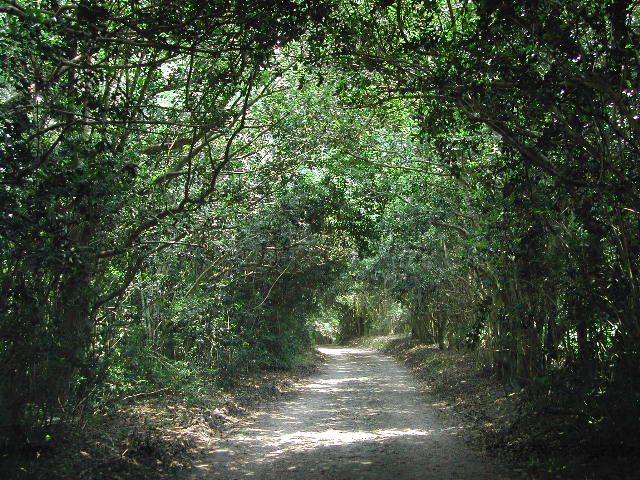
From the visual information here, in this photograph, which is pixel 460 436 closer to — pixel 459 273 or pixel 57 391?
pixel 57 391

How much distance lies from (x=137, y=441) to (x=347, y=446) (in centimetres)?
311

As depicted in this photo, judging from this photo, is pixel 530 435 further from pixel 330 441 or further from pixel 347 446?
pixel 330 441

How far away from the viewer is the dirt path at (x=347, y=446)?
6.75 metres

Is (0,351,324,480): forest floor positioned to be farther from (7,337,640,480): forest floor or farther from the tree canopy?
the tree canopy

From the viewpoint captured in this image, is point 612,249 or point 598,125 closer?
point 598,125

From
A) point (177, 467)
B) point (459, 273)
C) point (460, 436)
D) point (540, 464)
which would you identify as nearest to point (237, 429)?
point (177, 467)

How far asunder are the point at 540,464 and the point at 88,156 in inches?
257

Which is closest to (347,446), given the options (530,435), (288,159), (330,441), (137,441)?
(330,441)

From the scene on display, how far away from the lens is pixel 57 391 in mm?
6539

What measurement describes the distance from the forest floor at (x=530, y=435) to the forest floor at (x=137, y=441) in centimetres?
439

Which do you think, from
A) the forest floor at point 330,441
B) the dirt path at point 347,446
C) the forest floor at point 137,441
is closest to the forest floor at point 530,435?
the forest floor at point 330,441

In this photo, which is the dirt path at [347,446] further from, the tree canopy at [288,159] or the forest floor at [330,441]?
the tree canopy at [288,159]

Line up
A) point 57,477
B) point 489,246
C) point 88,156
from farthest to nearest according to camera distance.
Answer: point 489,246, point 88,156, point 57,477

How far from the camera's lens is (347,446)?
823 cm
